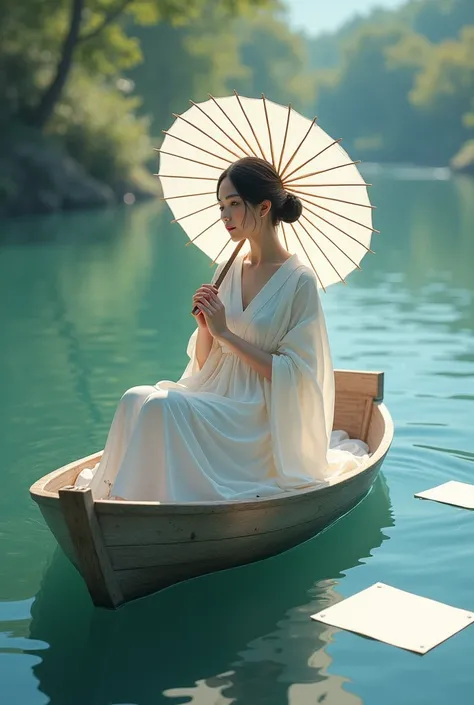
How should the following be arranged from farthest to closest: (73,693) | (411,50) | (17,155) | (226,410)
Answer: (411,50), (17,155), (226,410), (73,693)

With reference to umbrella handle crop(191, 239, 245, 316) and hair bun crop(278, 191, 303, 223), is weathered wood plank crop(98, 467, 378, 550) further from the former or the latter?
hair bun crop(278, 191, 303, 223)

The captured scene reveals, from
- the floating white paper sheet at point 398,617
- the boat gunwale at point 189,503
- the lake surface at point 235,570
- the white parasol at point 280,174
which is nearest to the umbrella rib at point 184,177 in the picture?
the white parasol at point 280,174

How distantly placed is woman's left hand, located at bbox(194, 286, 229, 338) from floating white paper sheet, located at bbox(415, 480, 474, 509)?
5.34ft

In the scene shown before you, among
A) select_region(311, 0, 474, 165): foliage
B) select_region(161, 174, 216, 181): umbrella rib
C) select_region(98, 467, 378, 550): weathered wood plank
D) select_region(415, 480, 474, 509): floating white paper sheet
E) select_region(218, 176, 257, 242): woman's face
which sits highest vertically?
select_region(311, 0, 474, 165): foliage

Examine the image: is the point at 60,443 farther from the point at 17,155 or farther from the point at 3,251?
the point at 17,155

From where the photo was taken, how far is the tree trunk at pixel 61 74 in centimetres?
2603

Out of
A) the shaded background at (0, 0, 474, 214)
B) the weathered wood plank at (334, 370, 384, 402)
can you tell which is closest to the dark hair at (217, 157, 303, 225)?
the weathered wood plank at (334, 370, 384, 402)

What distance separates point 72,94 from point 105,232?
392 inches

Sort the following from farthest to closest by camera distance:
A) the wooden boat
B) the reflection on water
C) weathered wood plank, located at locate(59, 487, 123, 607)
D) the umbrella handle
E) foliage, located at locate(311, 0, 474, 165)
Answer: foliage, located at locate(311, 0, 474, 165), the umbrella handle, the wooden boat, weathered wood plank, located at locate(59, 487, 123, 607), the reflection on water

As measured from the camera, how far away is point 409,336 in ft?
33.3

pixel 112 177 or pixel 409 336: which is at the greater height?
pixel 112 177

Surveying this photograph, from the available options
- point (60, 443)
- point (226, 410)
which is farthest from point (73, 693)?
point (60, 443)

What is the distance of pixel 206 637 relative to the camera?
3.98 m

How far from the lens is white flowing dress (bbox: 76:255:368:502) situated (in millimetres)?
4164
